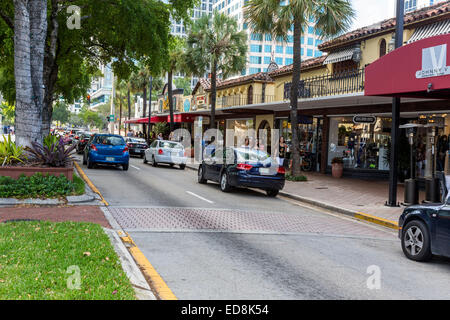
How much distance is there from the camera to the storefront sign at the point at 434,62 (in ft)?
34.9

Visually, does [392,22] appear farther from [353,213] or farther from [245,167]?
[353,213]

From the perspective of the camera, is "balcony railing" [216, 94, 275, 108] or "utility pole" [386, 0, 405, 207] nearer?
"utility pole" [386, 0, 405, 207]

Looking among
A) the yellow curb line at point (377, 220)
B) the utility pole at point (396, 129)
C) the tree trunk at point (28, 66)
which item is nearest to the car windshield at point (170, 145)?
the tree trunk at point (28, 66)

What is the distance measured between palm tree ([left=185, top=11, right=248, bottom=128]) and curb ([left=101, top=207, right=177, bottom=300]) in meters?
21.4

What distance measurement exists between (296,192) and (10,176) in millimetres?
9595

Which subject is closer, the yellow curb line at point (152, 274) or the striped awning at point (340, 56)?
the yellow curb line at point (152, 274)

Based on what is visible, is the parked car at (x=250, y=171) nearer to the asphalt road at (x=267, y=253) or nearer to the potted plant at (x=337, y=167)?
the asphalt road at (x=267, y=253)

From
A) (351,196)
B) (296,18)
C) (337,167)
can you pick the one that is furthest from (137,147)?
(351,196)

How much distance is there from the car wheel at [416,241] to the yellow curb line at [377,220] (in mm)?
3098

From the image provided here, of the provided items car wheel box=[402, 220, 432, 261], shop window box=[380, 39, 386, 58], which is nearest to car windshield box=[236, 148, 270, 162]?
car wheel box=[402, 220, 432, 261]

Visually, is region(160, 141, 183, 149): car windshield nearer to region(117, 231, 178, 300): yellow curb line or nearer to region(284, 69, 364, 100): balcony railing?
region(284, 69, 364, 100): balcony railing

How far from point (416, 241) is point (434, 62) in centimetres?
531

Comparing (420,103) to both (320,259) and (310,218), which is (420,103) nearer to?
(310,218)

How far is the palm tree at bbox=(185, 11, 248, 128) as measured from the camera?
2895cm
